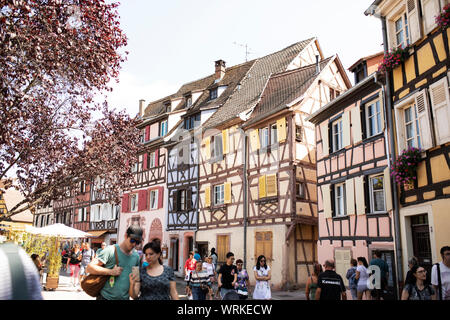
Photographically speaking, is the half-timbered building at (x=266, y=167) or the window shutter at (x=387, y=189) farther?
the half-timbered building at (x=266, y=167)

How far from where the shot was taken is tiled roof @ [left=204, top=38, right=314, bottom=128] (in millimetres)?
22878

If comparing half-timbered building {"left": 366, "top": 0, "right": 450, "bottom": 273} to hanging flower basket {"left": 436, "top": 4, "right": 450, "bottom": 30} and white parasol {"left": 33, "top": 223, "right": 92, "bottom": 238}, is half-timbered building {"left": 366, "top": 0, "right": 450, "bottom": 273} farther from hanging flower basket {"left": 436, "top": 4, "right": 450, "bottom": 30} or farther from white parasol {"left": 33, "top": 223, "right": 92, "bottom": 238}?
white parasol {"left": 33, "top": 223, "right": 92, "bottom": 238}

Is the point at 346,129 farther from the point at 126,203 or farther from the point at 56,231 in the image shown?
the point at 126,203

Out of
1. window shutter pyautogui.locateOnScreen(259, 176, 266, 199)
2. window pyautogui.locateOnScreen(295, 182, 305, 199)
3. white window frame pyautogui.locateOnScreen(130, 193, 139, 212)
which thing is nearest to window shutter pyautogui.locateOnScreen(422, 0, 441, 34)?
window pyautogui.locateOnScreen(295, 182, 305, 199)

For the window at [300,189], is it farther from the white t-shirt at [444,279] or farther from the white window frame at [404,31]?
the white t-shirt at [444,279]

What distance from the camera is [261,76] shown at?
2489 cm

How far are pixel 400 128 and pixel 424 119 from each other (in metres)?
1.23

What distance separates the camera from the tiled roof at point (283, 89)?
19594 mm

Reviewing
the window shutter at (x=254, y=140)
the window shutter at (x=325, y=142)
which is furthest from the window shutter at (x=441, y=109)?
the window shutter at (x=254, y=140)

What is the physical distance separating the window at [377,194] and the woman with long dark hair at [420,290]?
21.6ft

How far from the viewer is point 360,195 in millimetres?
13602

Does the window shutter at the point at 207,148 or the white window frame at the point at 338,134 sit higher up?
the window shutter at the point at 207,148

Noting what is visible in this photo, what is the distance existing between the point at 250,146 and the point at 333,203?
6.40 m

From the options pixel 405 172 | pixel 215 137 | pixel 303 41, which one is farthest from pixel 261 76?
pixel 405 172
